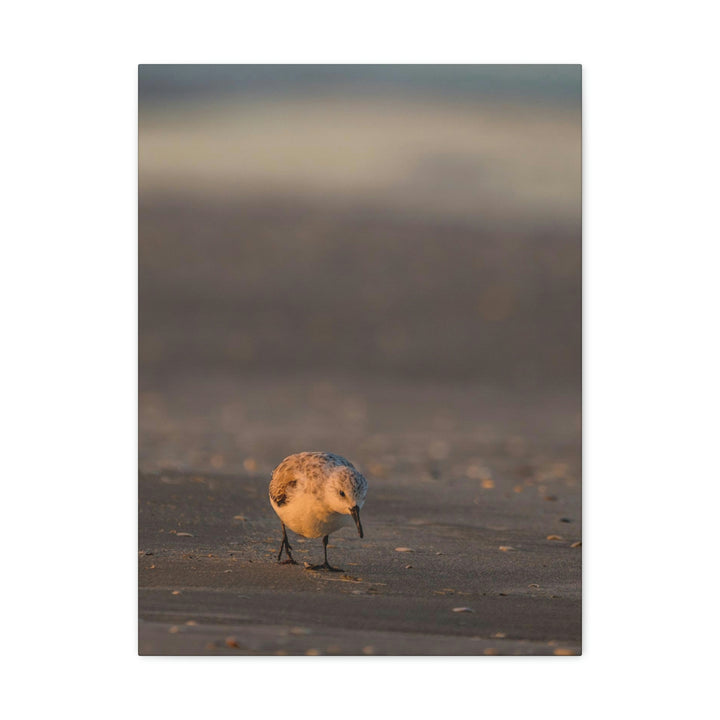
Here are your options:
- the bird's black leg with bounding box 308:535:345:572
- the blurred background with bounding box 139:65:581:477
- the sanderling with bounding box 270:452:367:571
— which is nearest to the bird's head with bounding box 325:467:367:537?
the sanderling with bounding box 270:452:367:571

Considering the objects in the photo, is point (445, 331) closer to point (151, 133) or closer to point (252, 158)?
point (252, 158)

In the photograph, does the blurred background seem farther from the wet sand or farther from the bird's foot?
the bird's foot

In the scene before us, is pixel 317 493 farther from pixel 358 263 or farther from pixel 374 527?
pixel 358 263

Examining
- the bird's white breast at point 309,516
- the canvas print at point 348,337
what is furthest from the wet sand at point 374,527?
the bird's white breast at point 309,516
